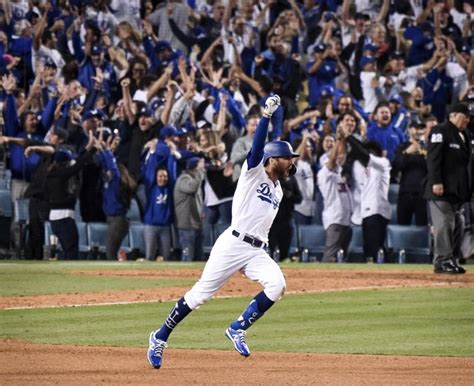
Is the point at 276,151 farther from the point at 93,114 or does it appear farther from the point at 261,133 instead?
the point at 93,114

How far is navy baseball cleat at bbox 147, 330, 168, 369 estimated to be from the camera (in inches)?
306

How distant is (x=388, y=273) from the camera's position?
15.6m

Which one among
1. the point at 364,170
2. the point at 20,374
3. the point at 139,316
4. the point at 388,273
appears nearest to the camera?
the point at 20,374

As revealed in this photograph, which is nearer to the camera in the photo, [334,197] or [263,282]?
[263,282]

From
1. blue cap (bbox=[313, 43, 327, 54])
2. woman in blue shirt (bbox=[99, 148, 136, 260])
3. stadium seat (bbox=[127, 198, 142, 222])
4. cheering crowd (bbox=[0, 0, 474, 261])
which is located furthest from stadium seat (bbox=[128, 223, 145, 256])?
blue cap (bbox=[313, 43, 327, 54])

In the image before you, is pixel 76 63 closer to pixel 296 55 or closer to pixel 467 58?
pixel 296 55

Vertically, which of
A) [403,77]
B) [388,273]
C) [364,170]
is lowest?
[388,273]

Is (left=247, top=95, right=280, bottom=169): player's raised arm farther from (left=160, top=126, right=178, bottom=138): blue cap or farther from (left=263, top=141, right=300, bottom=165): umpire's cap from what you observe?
(left=160, top=126, right=178, bottom=138): blue cap

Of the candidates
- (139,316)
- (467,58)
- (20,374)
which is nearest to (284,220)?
(467,58)

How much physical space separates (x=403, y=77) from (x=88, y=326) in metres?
11.0

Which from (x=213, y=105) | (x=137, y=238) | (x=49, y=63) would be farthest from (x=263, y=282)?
(x=49, y=63)

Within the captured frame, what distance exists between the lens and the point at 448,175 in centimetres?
1444

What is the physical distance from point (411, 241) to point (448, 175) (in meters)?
3.78

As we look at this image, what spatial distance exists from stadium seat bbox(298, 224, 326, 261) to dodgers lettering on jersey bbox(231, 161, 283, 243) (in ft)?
33.9
